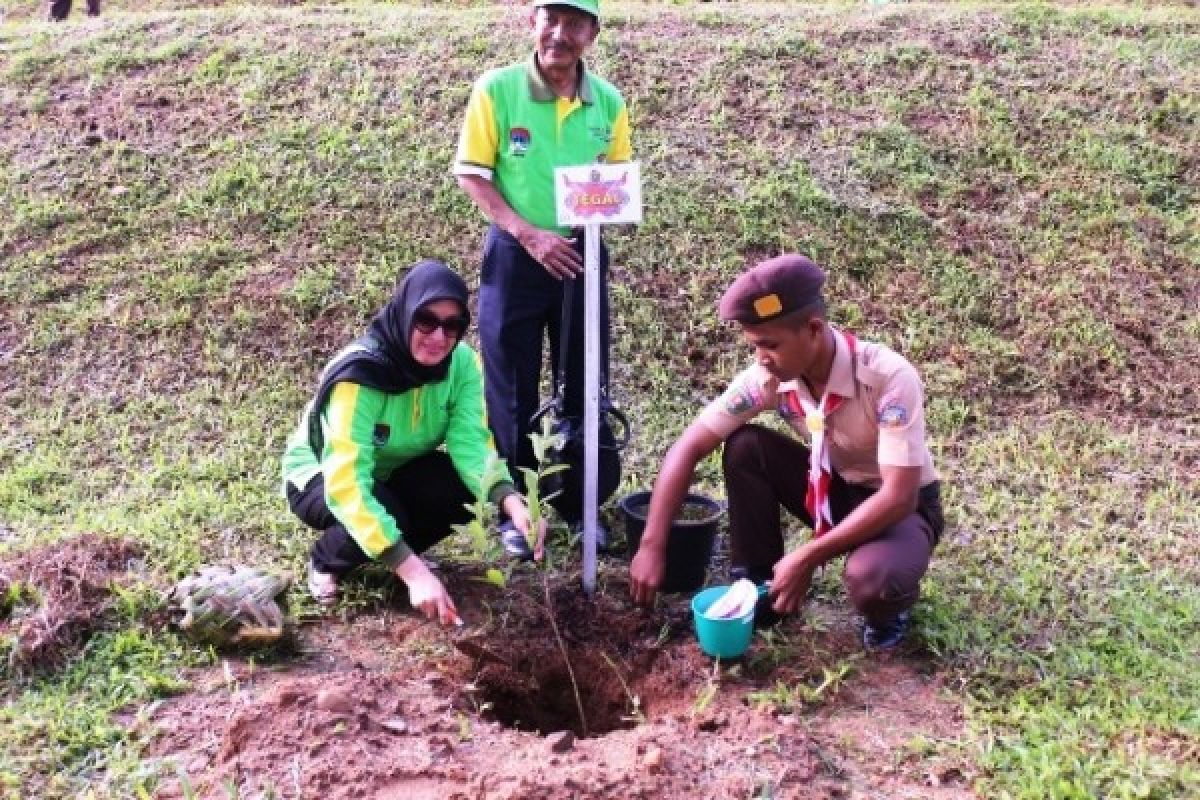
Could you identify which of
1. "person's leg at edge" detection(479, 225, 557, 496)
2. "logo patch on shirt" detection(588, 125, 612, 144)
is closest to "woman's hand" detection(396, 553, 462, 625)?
"person's leg at edge" detection(479, 225, 557, 496)

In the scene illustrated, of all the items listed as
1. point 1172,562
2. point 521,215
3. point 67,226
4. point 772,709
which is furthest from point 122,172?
point 1172,562

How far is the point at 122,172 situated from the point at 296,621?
12.5ft

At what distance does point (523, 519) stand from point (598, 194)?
91 centimetres

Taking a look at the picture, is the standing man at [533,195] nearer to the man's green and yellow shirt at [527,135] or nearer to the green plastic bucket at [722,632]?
the man's green and yellow shirt at [527,135]

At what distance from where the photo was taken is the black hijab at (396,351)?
273cm

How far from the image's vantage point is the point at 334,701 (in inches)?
93.9

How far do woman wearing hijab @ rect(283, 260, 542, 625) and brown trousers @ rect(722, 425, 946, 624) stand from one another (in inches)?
23.5

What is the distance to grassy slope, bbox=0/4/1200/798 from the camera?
281cm

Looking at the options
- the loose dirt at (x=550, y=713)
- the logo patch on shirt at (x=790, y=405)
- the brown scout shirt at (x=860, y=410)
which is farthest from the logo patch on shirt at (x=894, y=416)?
the loose dirt at (x=550, y=713)

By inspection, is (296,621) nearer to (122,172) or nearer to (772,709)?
(772,709)

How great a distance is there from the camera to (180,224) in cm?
538

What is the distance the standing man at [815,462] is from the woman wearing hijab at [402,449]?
1.90ft

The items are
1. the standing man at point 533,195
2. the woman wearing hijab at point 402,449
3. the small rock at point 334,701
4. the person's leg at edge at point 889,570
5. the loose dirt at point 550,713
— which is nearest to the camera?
the loose dirt at point 550,713

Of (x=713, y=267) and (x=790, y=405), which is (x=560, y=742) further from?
(x=713, y=267)
